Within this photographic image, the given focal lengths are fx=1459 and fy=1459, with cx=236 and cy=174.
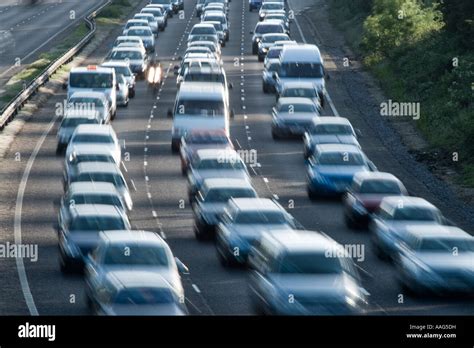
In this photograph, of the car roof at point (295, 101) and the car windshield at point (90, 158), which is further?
the car roof at point (295, 101)

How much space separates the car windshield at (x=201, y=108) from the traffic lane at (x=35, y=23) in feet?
108

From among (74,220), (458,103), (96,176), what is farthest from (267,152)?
(74,220)

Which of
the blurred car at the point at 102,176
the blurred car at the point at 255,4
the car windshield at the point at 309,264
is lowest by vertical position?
the blurred car at the point at 255,4

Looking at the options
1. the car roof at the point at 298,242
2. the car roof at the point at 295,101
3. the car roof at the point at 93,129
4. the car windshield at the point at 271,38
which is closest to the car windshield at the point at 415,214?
the car roof at the point at 298,242

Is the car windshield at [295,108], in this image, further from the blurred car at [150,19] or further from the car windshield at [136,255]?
the blurred car at [150,19]

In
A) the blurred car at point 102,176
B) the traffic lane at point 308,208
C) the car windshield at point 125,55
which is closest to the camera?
the traffic lane at point 308,208

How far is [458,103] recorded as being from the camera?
181 feet

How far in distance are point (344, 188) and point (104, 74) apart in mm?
19128

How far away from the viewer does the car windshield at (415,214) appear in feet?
107

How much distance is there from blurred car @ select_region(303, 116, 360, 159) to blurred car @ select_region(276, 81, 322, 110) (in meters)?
7.89

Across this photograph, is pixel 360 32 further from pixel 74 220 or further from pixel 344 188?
pixel 74 220

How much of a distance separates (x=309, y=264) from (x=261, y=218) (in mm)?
6234

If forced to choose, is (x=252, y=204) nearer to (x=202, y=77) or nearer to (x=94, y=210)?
(x=94, y=210)

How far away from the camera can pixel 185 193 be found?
42.3 meters
